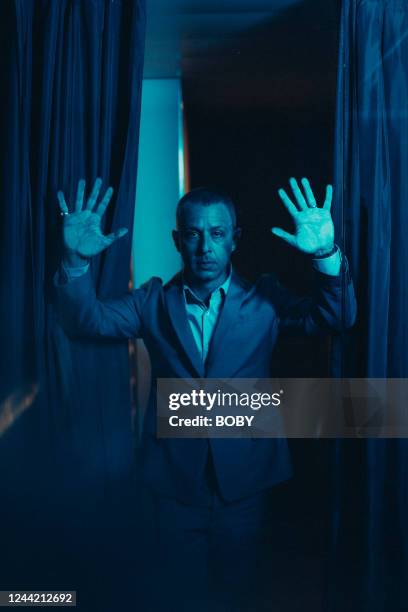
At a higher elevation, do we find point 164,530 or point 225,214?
point 225,214

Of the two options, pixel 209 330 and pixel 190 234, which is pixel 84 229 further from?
pixel 209 330

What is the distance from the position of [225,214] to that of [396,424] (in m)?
0.82

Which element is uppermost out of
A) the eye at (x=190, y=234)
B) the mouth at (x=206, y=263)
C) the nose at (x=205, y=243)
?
the eye at (x=190, y=234)

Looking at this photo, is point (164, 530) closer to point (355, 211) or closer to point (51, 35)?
point (355, 211)

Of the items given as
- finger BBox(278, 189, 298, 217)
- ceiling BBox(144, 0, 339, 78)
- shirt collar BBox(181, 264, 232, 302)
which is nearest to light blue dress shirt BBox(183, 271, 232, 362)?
shirt collar BBox(181, 264, 232, 302)

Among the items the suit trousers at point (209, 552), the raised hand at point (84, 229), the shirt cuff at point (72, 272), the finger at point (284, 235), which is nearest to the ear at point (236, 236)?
the finger at point (284, 235)

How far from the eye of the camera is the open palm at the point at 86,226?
5.71 ft

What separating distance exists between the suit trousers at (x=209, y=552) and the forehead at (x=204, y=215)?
75cm

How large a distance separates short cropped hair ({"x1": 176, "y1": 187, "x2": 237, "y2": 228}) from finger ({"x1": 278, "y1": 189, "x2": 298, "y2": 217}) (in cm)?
15

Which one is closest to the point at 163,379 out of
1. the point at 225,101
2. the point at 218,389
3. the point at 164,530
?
the point at 218,389

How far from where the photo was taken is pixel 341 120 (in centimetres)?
176

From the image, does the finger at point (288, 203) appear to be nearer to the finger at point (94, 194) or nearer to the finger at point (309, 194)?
the finger at point (309, 194)

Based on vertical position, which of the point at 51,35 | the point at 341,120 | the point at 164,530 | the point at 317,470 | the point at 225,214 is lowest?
the point at 164,530

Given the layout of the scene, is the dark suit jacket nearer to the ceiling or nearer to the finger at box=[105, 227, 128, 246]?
the finger at box=[105, 227, 128, 246]
